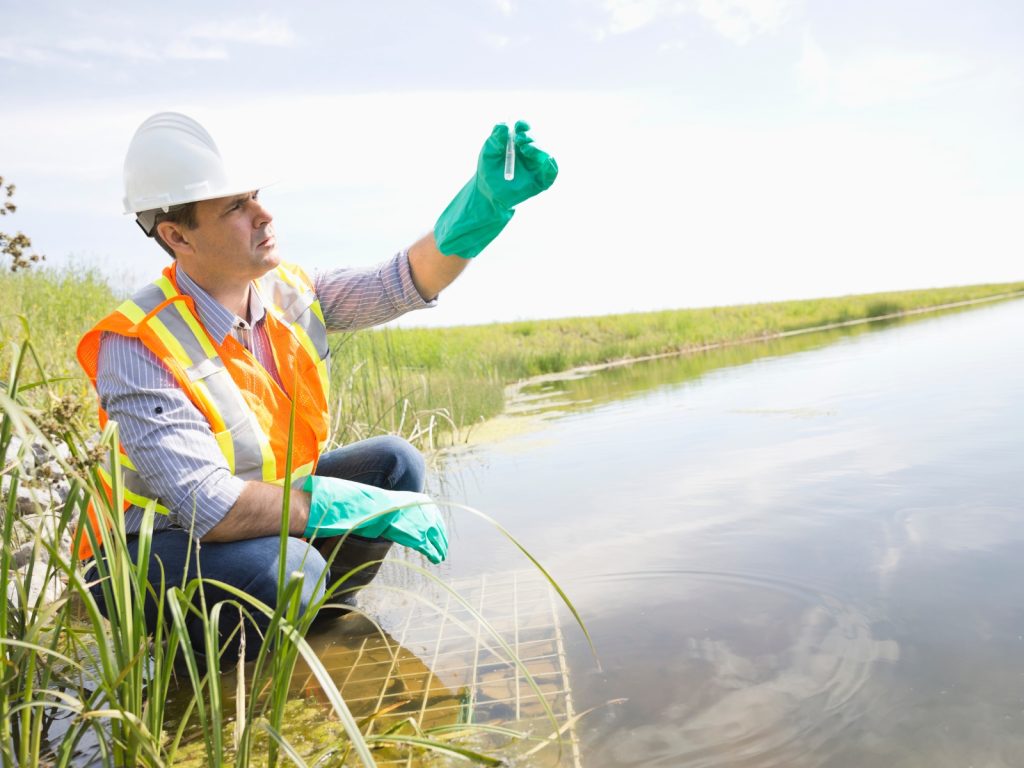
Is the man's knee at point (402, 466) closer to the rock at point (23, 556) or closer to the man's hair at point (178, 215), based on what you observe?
the man's hair at point (178, 215)

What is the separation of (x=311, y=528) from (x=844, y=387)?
258 inches

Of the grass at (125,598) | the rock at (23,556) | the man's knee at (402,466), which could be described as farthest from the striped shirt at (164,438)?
the rock at (23,556)

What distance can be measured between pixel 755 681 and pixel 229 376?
1605 mm

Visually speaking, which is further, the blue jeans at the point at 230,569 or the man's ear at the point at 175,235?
the man's ear at the point at 175,235

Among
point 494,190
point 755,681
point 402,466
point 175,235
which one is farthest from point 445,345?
Answer: point 755,681

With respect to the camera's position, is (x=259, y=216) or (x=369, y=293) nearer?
(x=259, y=216)

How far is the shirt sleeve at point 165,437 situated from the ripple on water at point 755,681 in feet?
3.68

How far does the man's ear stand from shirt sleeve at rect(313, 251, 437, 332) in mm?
535

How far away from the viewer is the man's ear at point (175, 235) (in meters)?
2.39

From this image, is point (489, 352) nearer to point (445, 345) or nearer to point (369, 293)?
point (445, 345)

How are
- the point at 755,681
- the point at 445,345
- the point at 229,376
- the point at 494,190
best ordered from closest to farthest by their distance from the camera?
the point at 755,681 < the point at 229,376 < the point at 494,190 < the point at 445,345

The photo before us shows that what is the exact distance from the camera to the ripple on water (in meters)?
1.69

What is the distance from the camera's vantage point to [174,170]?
7.54 ft

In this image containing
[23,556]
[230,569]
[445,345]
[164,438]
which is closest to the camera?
[164,438]
